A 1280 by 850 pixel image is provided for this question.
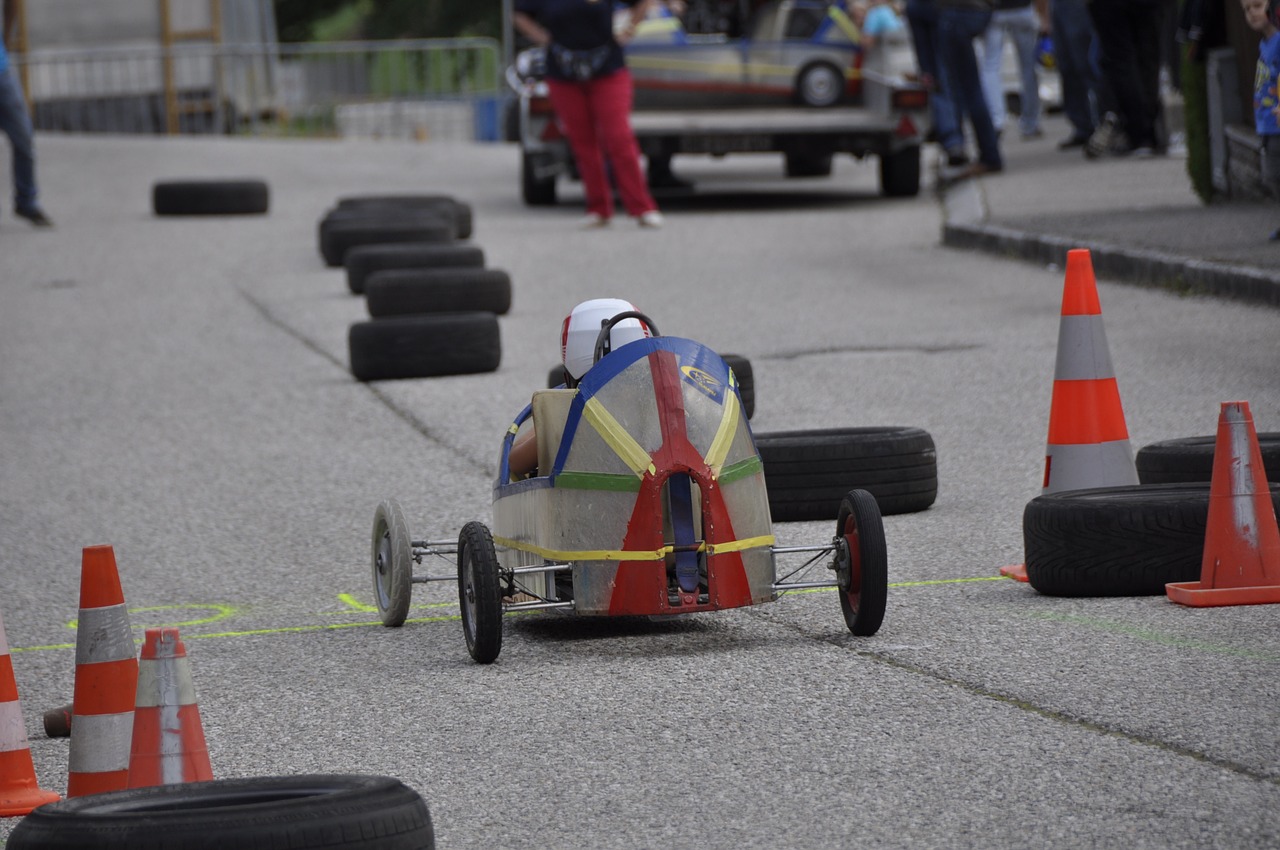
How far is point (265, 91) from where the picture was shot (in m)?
31.7

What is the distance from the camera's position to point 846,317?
11.2 meters

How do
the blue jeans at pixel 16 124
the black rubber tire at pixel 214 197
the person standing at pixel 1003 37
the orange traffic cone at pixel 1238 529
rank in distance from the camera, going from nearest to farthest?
1. the orange traffic cone at pixel 1238 529
2. the blue jeans at pixel 16 124
3. the black rubber tire at pixel 214 197
4. the person standing at pixel 1003 37

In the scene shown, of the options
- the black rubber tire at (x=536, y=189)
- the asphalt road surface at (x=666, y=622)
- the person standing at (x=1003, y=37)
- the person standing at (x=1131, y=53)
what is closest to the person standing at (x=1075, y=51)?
the person standing at (x=1131, y=53)

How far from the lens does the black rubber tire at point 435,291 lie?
1074 cm

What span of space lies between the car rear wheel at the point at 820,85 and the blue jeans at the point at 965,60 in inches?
44.2

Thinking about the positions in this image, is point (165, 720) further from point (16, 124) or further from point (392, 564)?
point (16, 124)

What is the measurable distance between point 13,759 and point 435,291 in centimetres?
718

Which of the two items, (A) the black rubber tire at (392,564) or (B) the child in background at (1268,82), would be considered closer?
(A) the black rubber tire at (392,564)

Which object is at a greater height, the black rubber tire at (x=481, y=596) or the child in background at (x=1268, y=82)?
the child in background at (x=1268, y=82)

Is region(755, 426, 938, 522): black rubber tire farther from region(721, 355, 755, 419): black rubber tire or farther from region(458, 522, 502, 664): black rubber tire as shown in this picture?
region(458, 522, 502, 664): black rubber tire

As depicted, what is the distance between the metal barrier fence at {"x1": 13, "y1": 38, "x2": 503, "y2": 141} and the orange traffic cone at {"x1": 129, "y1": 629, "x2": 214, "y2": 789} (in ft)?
86.4

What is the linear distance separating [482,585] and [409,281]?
624 cm

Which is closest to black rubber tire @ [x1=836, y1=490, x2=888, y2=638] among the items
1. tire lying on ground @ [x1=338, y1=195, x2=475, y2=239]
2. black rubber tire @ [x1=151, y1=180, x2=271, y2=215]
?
tire lying on ground @ [x1=338, y1=195, x2=475, y2=239]

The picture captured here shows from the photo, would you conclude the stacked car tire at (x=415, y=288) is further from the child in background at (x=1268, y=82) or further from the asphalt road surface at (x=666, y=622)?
the child in background at (x=1268, y=82)
